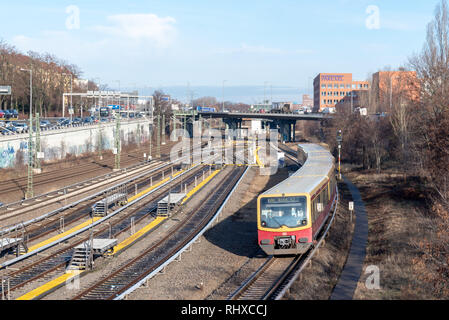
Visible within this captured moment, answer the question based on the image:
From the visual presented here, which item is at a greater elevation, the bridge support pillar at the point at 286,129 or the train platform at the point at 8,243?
the bridge support pillar at the point at 286,129

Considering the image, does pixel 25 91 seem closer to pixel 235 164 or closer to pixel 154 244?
pixel 235 164

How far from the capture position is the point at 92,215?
2702 cm

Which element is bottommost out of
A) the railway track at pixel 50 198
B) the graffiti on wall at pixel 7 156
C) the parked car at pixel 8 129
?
the railway track at pixel 50 198

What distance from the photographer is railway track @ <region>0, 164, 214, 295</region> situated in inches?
666

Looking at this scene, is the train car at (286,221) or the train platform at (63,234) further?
the train platform at (63,234)

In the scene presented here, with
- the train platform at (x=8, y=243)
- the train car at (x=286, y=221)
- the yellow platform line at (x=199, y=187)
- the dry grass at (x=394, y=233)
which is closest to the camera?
the dry grass at (x=394, y=233)

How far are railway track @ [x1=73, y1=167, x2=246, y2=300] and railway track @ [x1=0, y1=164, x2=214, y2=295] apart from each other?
230 centimetres

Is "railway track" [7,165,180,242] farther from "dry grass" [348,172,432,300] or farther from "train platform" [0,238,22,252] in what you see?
"dry grass" [348,172,432,300]

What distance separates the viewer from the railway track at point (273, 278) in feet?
47.5

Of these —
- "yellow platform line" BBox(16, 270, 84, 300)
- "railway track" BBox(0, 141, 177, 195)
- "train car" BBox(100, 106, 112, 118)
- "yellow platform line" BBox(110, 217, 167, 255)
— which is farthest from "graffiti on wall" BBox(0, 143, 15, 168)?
"train car" BBox(100, 106, 112, 118)

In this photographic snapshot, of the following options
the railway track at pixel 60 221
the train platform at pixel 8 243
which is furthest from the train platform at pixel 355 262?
the railway track at pixel 60 221

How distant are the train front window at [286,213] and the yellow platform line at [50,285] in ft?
22.6
